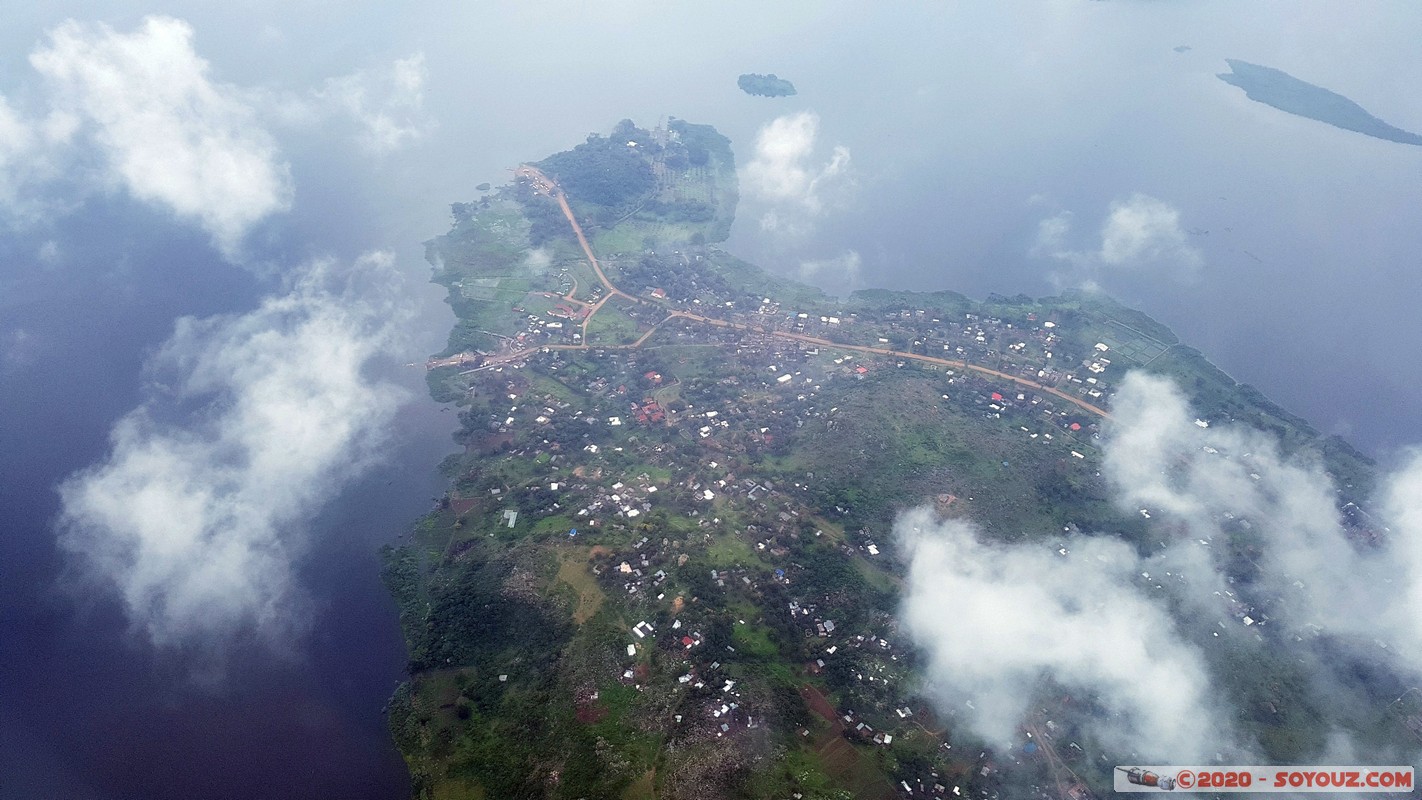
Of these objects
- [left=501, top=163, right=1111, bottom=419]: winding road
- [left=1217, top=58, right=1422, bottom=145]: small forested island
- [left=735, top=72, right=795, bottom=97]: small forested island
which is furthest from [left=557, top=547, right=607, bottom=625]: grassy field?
[left=1217, top=58, right=1422, bottom=145]: small forested island

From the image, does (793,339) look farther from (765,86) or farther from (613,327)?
(765,86)

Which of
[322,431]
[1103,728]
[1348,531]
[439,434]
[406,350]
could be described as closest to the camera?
[1103,728]

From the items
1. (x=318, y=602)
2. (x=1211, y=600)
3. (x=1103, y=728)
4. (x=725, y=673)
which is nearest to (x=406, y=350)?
(x=318, y=602)

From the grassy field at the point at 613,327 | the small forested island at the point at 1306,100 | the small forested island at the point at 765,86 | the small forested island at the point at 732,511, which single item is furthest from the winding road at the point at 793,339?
the small forested island at the point at 1306,100

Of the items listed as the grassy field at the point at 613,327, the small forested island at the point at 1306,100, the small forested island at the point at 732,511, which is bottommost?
the small forested island at the point at 1306,100

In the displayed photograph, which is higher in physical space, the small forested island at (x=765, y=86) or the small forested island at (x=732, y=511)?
the small forested island at (x=765, y=86)

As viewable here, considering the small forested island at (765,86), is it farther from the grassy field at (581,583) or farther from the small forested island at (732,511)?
the grassy field at (581,583)

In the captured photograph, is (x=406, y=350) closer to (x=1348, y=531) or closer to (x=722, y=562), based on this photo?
(x=722, y=562)
